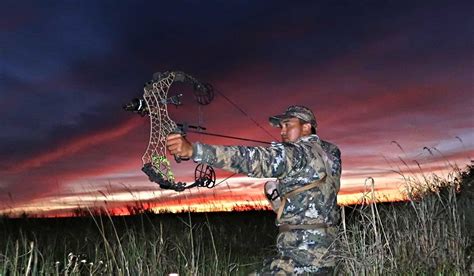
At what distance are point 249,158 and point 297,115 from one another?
1156 mm

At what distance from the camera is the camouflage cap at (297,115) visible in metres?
5.46

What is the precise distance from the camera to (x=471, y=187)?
12547mm

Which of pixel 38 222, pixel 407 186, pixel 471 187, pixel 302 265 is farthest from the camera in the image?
pixel 38 222

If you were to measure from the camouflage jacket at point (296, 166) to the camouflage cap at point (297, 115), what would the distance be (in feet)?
0.53

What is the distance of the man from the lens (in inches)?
204

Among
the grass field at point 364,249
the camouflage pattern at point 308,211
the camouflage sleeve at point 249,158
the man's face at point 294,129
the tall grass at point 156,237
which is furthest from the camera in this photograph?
the tall grass at point 156,237

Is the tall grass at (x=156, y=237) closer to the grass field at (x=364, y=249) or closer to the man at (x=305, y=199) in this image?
the grass field at (x=364, y=249)

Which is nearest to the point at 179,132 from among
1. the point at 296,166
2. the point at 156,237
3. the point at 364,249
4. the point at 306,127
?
the point at 296,166

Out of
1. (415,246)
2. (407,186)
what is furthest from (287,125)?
(407,186)

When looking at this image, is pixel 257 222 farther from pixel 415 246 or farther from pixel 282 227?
pixel 282 227

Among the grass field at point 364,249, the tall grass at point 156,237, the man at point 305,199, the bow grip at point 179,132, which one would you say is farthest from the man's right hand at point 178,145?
the tall grass at point 156,237

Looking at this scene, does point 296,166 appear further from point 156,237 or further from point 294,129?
point 156,237

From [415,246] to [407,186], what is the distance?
173 centimetres

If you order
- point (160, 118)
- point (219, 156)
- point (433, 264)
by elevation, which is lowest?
point (433, 264)
